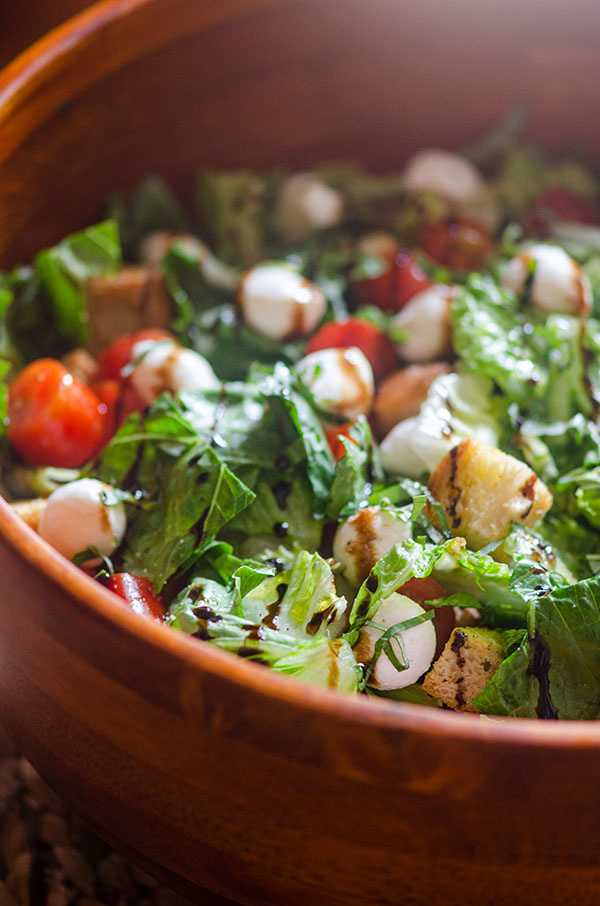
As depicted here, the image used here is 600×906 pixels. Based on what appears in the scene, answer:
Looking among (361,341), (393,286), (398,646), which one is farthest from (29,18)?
(398,646)

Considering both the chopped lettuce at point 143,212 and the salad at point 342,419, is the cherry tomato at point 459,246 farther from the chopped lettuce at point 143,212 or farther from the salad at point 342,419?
the chopped lettuce at point 143,212

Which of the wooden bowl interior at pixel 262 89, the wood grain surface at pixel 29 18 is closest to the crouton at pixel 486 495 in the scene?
the wooden bowl interior at pixel 262 89

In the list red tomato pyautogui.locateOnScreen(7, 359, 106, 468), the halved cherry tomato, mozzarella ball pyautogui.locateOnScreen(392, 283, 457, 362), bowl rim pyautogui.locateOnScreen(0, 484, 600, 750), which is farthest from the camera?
mozzarella ball pyautogui.locateOnScreen(392, 283, 457, 362)

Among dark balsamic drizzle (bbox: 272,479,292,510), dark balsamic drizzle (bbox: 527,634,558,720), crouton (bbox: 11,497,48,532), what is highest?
crouton (bbox: 11,497,48,532)

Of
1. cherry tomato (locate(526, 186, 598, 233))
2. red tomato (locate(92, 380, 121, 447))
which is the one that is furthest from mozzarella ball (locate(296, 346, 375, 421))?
cherry tomato (locate(526, 186, 598, 233))

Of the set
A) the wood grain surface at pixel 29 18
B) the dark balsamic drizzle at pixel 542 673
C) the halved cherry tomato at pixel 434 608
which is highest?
the wood grain surface at pixel 29 18

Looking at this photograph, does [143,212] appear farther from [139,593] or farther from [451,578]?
[451,578]

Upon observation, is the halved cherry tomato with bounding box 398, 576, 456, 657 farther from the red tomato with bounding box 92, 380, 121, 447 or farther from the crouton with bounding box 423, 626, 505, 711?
the red tomato with bounding box 92, 380, 121, 447
